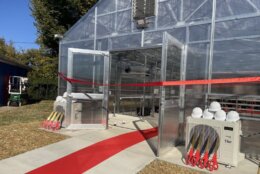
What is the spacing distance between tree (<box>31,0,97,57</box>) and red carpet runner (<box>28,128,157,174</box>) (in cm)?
1391

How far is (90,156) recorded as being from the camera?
17.1 feet

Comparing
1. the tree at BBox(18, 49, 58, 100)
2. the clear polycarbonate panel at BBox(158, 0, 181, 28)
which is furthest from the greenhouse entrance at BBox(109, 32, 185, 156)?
the tree at BBox(18, 49, 58, 100)

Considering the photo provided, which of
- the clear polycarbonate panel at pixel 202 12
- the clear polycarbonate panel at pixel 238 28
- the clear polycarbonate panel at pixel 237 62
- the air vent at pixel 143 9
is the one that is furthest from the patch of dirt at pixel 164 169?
the air vent at pixel 143 9

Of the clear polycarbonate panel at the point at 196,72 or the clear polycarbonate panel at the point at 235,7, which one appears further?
the clear polycarbonate panel at the point at 196,72

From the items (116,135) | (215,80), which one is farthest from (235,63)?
(116,135)

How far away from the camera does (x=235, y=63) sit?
5.89m

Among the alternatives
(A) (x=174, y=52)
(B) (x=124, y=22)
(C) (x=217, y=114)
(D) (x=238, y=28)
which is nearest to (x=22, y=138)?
(A) (x=174, y=52)

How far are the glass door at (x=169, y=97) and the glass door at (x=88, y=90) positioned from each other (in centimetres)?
255

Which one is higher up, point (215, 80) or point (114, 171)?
point (215, 80)

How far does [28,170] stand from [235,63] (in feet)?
16.3

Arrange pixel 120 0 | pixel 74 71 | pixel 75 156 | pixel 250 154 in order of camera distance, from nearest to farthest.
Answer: pixel 75 156 → pixel 250 154 → pixel 74 71 → pixel 120 0

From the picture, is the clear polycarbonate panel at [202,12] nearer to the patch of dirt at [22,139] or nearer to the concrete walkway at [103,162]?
the concrete walkway at [103,162]

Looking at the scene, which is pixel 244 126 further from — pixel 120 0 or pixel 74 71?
pixel 120 0

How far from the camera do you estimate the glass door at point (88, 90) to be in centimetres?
764
